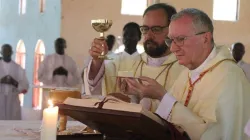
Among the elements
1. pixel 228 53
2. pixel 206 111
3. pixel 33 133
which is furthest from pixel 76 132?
pixel 228 53

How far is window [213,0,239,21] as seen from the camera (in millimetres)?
13508

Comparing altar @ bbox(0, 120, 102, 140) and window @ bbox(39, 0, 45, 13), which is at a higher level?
window @ bbox(39, 0, 45, 13)

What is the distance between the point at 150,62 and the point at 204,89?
0.96 m

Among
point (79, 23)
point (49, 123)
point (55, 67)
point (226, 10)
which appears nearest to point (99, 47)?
point (49, 123)

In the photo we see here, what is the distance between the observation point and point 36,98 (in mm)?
15633

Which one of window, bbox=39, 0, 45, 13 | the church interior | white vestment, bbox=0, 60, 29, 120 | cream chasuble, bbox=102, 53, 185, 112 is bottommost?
white vestment, bbox=0, 60, 29, 120

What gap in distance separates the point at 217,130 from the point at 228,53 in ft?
1.70

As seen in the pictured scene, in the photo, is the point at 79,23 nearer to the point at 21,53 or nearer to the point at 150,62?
the point at 21,53

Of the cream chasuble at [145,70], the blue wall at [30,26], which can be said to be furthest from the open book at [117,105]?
the blue wall at [30,26]

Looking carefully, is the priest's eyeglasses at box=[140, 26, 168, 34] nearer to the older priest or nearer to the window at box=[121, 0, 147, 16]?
the older priest

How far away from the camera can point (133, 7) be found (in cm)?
1260

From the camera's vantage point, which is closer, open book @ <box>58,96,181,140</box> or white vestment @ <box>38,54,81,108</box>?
open book @ <box>58,96,181,140</box>

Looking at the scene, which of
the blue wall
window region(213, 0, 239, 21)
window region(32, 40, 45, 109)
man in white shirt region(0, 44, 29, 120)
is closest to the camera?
man in white shirt region(0, 44, 29, 120)

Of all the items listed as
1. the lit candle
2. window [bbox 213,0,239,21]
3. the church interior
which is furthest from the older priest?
window [bbox 213,0,239,21]
